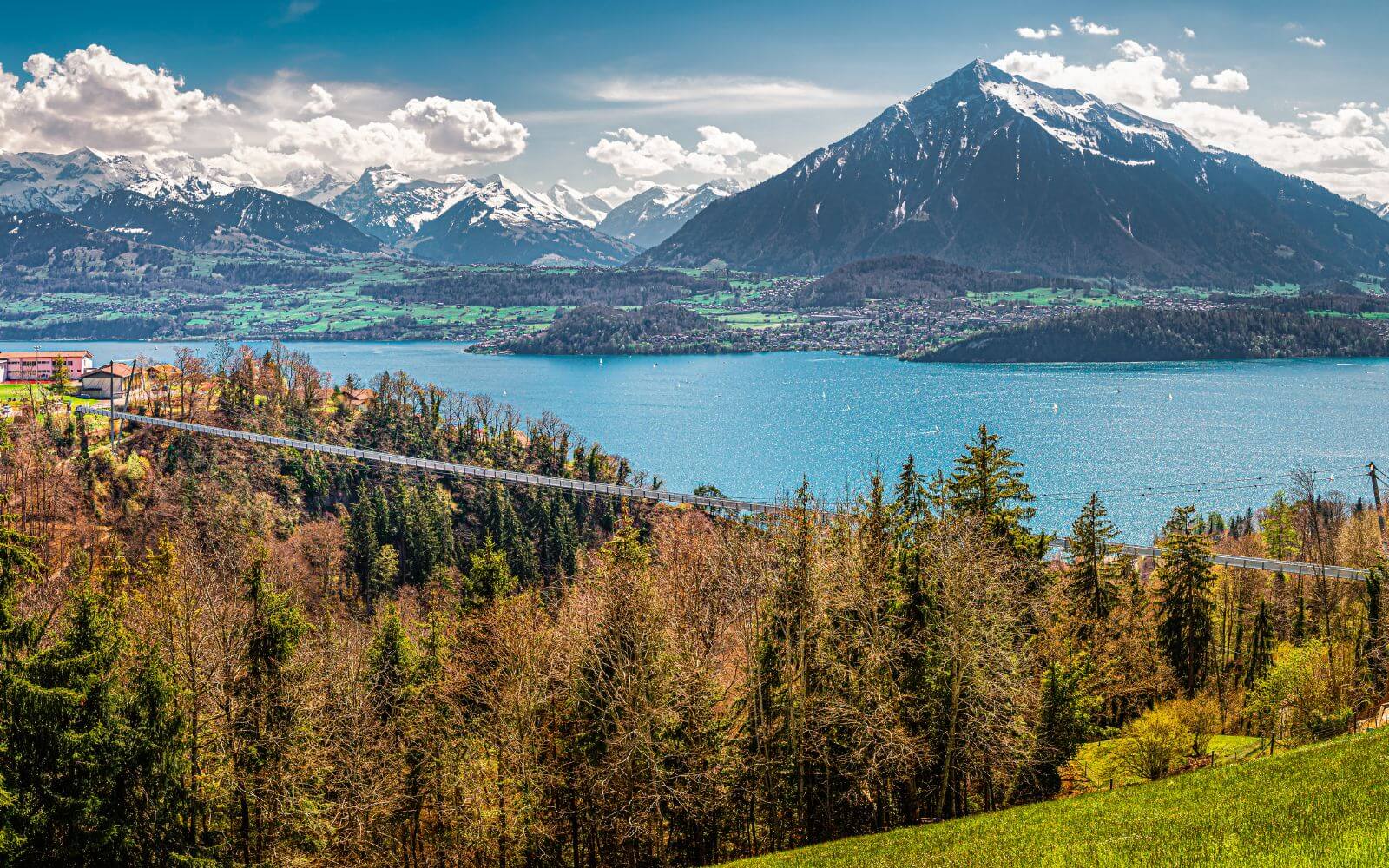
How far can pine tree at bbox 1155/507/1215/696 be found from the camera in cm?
2923

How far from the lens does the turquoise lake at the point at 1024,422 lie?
90250 mm

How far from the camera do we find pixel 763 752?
68.5ft

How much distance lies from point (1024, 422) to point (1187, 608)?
3861 inches

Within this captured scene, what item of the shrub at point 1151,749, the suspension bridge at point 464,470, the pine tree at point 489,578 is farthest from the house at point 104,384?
the shrub at point 1151,749

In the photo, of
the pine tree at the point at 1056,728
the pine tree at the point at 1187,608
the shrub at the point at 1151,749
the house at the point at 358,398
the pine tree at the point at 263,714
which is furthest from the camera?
the house at the point at 358,398

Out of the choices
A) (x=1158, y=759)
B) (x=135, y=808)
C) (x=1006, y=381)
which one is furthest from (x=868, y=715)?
(x=1006, y=381)

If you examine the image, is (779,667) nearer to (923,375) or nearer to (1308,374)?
(923,375)

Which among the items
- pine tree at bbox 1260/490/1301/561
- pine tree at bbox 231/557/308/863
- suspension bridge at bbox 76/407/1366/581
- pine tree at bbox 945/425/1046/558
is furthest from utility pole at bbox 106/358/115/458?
pine tree at bbox 1260/490/1301/561

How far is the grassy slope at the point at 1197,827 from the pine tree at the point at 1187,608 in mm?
12757

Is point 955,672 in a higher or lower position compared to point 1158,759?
higher

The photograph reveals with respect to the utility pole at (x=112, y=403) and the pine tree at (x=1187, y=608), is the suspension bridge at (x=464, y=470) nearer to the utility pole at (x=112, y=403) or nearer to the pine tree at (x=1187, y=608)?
the utility pole at (x=112, y=403)

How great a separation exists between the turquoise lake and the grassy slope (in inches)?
1431

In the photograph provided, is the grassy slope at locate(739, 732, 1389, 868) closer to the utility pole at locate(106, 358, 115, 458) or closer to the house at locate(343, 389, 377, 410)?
the utility pole at locate(106, 358, 115, 458)

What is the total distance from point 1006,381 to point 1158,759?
511 ft
